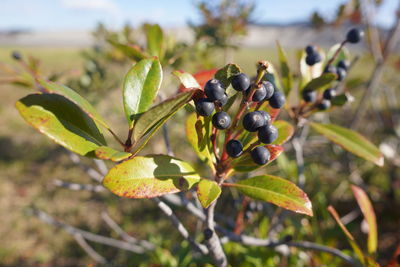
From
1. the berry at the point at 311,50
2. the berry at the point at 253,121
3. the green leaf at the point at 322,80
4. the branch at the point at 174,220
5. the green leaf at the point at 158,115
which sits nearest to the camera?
the green leaf at the point at 158,115

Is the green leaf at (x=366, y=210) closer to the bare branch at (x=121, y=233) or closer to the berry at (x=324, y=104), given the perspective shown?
the berry at (x=324, y=104)

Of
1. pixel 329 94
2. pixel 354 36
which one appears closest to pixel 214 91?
pixel 329 94

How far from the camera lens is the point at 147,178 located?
2.18ft

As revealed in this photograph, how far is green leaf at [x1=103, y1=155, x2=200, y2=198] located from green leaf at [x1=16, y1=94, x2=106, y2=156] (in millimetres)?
72

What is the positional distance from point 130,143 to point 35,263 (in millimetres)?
→ 2707

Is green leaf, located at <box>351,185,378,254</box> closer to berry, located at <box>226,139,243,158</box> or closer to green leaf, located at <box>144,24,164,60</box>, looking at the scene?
berry, located at <box>226,139,243,158</box>

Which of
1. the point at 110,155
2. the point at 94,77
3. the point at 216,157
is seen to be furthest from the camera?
the point at 94,77

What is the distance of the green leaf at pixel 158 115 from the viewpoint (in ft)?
1.77

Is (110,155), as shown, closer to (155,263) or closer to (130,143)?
(130,143)

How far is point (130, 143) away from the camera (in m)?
0.67

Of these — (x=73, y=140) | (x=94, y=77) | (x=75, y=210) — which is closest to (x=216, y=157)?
(x=73, y=140)

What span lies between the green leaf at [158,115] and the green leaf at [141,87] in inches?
2.3

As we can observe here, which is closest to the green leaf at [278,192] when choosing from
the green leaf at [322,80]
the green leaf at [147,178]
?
the green leaf at [147,178]

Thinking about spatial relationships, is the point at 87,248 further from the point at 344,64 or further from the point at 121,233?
the point at 344,64
